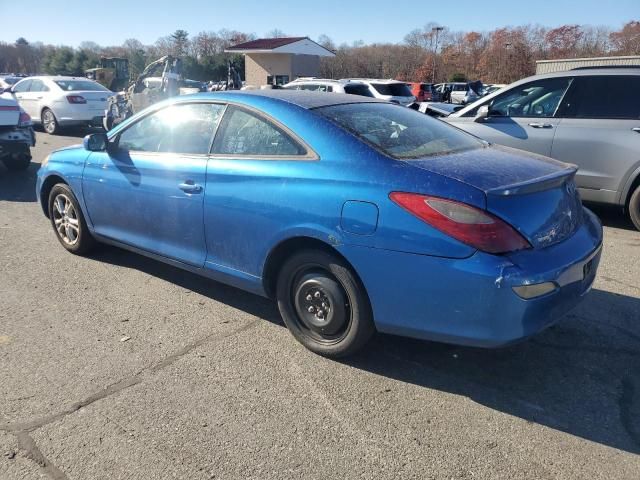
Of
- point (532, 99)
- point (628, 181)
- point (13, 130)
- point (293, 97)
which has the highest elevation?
point (293, 97)

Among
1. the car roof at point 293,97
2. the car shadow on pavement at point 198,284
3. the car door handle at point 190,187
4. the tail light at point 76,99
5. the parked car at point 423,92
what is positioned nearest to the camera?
the car roof at point 293,97

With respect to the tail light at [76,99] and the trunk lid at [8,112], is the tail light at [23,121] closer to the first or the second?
the trunk lid at [8,112]

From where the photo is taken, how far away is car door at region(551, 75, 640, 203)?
5.86 m

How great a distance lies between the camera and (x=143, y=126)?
169 inches

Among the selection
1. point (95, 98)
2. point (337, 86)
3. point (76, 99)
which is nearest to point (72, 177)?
point (76, 99)

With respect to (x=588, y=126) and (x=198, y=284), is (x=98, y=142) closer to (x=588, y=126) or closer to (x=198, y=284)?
(x=198, y=284)

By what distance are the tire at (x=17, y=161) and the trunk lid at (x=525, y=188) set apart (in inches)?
367

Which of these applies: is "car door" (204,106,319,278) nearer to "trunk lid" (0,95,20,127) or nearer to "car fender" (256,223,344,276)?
"car fender" (256,223,344,276)

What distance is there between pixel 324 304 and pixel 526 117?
4.67 meters

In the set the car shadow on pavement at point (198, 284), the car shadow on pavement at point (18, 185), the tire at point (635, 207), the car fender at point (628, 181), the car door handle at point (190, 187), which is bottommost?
the car shadow on pavement at point (18, 185)

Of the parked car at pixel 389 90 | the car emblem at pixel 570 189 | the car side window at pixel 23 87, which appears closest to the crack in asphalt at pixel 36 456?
the car emblem at pixel 570 189

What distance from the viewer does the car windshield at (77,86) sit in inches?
588

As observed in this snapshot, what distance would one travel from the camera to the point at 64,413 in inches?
108

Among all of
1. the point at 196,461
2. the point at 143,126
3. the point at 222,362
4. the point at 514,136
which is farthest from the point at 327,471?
the point at 514,136
